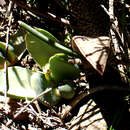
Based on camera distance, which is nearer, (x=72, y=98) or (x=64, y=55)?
(x=64, y=55)

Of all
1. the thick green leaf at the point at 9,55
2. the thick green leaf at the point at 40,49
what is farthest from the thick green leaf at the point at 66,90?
the thick green leaf at the point at 9,55

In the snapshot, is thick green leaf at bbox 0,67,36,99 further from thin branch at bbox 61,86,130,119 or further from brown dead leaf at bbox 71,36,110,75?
brown dead leaf at bbox 71,36,110,75

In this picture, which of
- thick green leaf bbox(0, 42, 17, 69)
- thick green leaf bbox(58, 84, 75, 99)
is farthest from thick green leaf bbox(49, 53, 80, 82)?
thick green leaf bbox(0, 42, 17, 69)

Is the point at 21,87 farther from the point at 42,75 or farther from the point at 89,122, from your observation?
the point at 89,122

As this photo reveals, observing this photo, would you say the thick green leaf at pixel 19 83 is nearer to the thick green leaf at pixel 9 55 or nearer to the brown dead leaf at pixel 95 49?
the thick green leaf at pixel 9 55

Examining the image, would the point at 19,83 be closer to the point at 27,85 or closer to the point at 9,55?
the point at 27,85

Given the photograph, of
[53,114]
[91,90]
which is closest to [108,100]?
[91,90]

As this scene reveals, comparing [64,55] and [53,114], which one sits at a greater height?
[64,55]

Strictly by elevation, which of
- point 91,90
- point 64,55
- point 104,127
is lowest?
point 104,127
